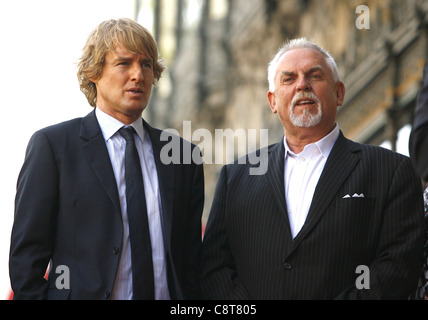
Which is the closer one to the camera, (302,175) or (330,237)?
(330,237)

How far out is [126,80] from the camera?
359 centimetres

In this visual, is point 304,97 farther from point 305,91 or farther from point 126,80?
point 126,80

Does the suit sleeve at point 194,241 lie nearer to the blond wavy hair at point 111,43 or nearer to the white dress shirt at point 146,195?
the white dress shirt at point 146,195

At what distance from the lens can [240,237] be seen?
3871mm

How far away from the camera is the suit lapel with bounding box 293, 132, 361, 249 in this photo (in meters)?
3.68

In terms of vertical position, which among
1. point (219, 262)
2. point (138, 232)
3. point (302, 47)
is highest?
point (302, 47)

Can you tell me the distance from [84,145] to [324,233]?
3.78 feet

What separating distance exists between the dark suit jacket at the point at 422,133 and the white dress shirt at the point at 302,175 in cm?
90

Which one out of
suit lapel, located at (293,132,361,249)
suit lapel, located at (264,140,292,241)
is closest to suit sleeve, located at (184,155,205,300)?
suit lapel, located at (264,140,292,241)

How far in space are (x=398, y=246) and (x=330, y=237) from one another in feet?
1.01

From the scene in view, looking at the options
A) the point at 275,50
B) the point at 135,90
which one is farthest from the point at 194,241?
the point at 275,50
